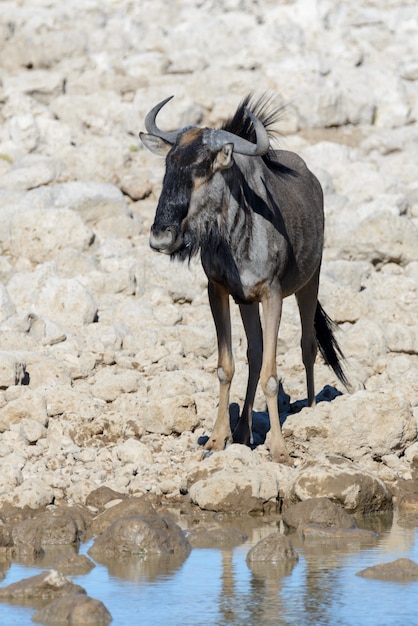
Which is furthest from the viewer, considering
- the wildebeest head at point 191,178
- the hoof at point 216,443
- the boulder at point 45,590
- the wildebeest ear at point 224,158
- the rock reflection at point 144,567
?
the hoof at point 216,443

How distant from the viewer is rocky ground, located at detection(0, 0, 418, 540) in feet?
31.4

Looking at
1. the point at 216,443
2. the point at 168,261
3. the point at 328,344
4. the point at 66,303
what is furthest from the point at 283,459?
the point at 168,261

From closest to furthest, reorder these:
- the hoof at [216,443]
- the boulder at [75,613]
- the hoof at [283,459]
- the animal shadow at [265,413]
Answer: the boulder at [75,613] < the hoof at [283,459] < the hoof at [216,443] < the animal shadow at [265,413]

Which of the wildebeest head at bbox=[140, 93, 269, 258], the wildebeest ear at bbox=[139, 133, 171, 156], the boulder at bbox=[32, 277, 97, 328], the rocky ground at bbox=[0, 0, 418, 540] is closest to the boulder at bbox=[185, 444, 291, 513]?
the rocky ground at bbox=[0, 0, 418, 540]

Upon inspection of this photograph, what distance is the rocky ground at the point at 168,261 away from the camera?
377 inches

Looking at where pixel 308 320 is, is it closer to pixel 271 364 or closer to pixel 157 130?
pixel 271 364

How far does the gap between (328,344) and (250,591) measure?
16.4 feet

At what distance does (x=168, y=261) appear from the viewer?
14.0 meters

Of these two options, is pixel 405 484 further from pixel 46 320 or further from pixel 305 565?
pixel 46 320

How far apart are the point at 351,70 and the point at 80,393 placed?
1493 cm

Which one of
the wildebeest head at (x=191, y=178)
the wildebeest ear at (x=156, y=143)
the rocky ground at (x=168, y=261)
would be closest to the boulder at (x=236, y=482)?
the rocky ground at (x=168, y=261)

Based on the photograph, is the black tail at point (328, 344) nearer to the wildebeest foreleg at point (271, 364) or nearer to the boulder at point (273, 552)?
the wildebeest foreleg at point (271, 364)

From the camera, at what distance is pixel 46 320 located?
12.4m

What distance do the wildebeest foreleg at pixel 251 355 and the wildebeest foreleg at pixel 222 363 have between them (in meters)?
0.23
